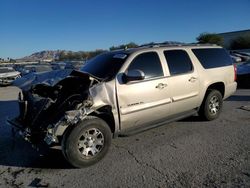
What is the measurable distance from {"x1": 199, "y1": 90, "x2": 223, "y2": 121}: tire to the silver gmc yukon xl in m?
0.18

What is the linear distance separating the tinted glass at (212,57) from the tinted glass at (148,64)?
1.34m

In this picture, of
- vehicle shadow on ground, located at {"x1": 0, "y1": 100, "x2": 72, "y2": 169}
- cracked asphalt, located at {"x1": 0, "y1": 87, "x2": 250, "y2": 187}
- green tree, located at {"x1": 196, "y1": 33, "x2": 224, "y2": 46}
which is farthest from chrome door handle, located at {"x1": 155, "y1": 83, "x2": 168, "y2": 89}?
green tree, located at {"x1": 196, "y1": 33, "x2": 224, "y2": 46}

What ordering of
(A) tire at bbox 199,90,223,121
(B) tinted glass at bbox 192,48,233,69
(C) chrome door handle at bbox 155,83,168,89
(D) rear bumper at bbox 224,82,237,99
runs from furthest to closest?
(D) rear bumper at bbox 224,82,237,99 < (A) tire at bbox 199,90,223,121 < (B) tinted glass at bbox 192,48,233,69 < (C) chrome door handle at bbox 155,83,168,89

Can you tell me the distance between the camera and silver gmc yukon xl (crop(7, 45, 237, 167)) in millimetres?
4285

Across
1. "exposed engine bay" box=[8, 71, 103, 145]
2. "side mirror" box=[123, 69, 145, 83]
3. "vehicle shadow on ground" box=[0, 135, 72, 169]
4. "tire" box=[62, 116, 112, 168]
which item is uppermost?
"side mirror" box=[123, 69, 145, 83]

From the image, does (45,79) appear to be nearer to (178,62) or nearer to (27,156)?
(27,156)

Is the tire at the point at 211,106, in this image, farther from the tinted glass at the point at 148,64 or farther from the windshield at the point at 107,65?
the windshield at the point at 107,65

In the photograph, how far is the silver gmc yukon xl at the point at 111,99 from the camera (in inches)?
169

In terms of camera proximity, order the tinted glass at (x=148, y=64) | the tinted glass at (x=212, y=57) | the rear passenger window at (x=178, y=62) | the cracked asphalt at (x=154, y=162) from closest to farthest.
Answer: the cracked asphalt at (x=154, y=162), the tinted glass at (x=148, y=64), the rear passenger window at (x=178, y=62), the tinted glass at (x=212, y=57)

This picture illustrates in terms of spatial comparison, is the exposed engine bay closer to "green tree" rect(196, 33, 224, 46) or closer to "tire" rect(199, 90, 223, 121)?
"tire" rect(199, 90, 223, 121)

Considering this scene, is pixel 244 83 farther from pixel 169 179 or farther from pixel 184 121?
pixel 169 179

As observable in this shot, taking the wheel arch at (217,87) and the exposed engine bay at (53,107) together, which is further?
the wheel arch at (217,87)

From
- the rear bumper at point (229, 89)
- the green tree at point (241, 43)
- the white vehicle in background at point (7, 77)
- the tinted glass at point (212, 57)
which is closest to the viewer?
the tinted glass at point (212, 57)

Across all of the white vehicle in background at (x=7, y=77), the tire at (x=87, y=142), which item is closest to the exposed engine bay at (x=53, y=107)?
the tire at (x=87, y=142)
